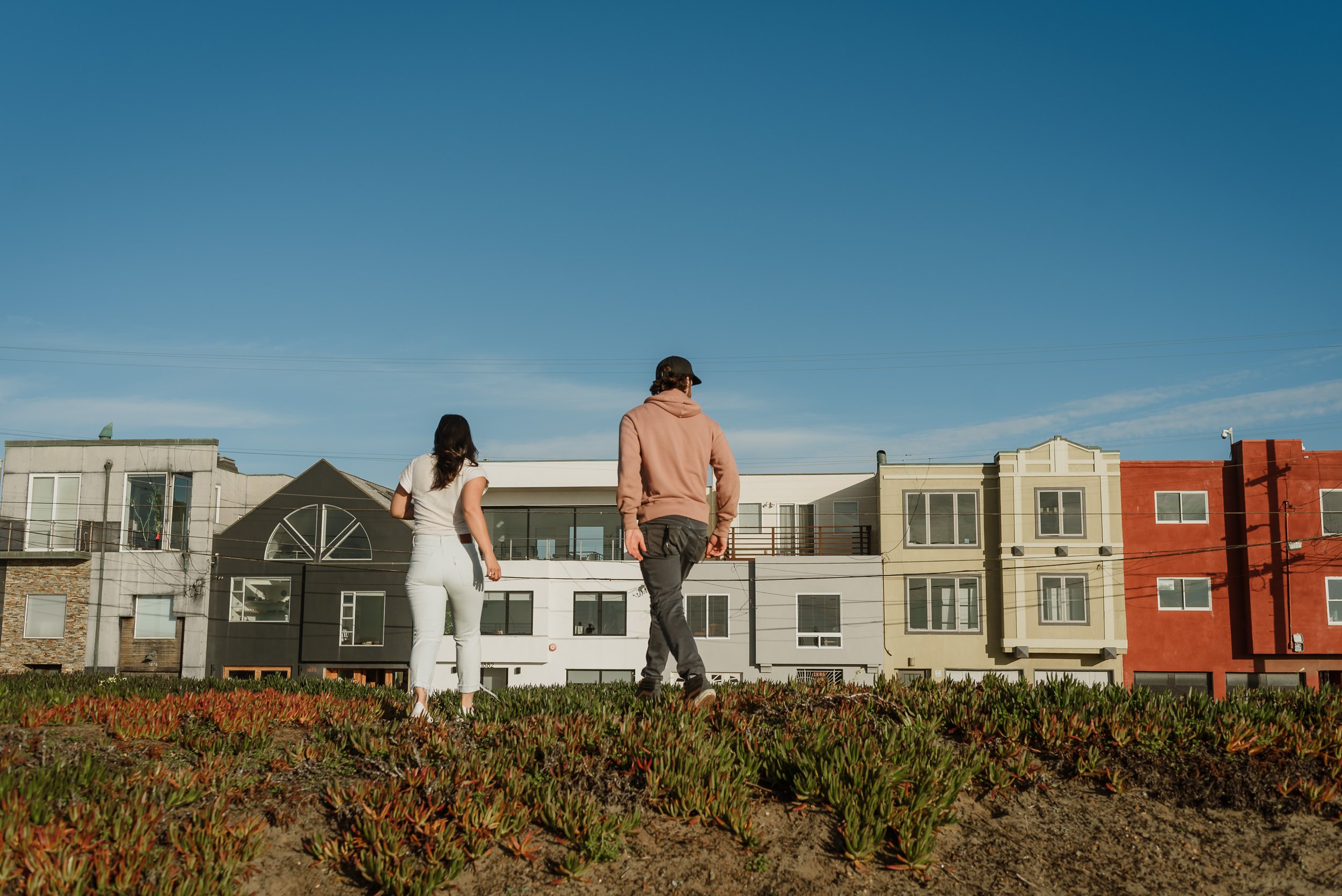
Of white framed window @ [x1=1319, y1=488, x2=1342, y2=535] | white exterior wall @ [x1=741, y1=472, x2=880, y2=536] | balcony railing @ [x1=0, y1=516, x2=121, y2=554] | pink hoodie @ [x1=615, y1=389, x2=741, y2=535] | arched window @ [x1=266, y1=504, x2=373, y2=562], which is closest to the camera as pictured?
pink hoodie @ [x1=615, y1=389, x2=741, y2=535]

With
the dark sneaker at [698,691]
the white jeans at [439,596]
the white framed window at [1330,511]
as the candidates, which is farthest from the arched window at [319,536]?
the dark sneaker at [698,691]

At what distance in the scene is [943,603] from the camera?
138 feet

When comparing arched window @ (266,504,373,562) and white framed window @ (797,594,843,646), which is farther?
arched window @ (266,504,373,562)

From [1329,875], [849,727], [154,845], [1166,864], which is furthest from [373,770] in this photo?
[1329,875]

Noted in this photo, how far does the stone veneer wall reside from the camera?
140 feet

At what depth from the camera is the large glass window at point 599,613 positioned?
140 ft

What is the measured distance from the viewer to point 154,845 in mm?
4672

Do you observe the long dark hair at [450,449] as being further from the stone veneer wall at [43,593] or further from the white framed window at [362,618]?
the stone veneer wall at [43,593]

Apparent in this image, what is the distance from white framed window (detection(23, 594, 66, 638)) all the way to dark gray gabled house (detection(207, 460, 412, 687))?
6.22 metres

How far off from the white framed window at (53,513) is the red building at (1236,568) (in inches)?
1706

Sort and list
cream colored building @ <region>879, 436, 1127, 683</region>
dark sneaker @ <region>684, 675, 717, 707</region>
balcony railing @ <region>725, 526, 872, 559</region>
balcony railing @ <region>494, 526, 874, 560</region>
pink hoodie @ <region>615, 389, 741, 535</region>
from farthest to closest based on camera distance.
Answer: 1. balcony railing @ <region>725, 526, 872, 559</region>
2. balcony railing @ <region>494, 526, 874, 560</region>
3. cream colored building @ <region>879, 436, 1127, 683</region>
4. pink hoodie @ <region>615, 389, 741, 535</region>
5. dark sneaker @ <region>684, 675, 717, 707</region>

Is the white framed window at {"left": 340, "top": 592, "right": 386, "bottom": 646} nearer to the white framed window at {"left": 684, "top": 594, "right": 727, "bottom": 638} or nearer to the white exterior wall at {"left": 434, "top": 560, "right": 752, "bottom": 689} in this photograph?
the white exterior wall at {"left": 434, "top": 560, "right": 752, "bottom": 689}

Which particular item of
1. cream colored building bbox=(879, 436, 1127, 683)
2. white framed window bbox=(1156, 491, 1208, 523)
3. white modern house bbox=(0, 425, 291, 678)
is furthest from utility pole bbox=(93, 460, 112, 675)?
white framed window bbox=(1156, 491, 1208, 523)

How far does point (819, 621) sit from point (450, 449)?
35815 millimetres
